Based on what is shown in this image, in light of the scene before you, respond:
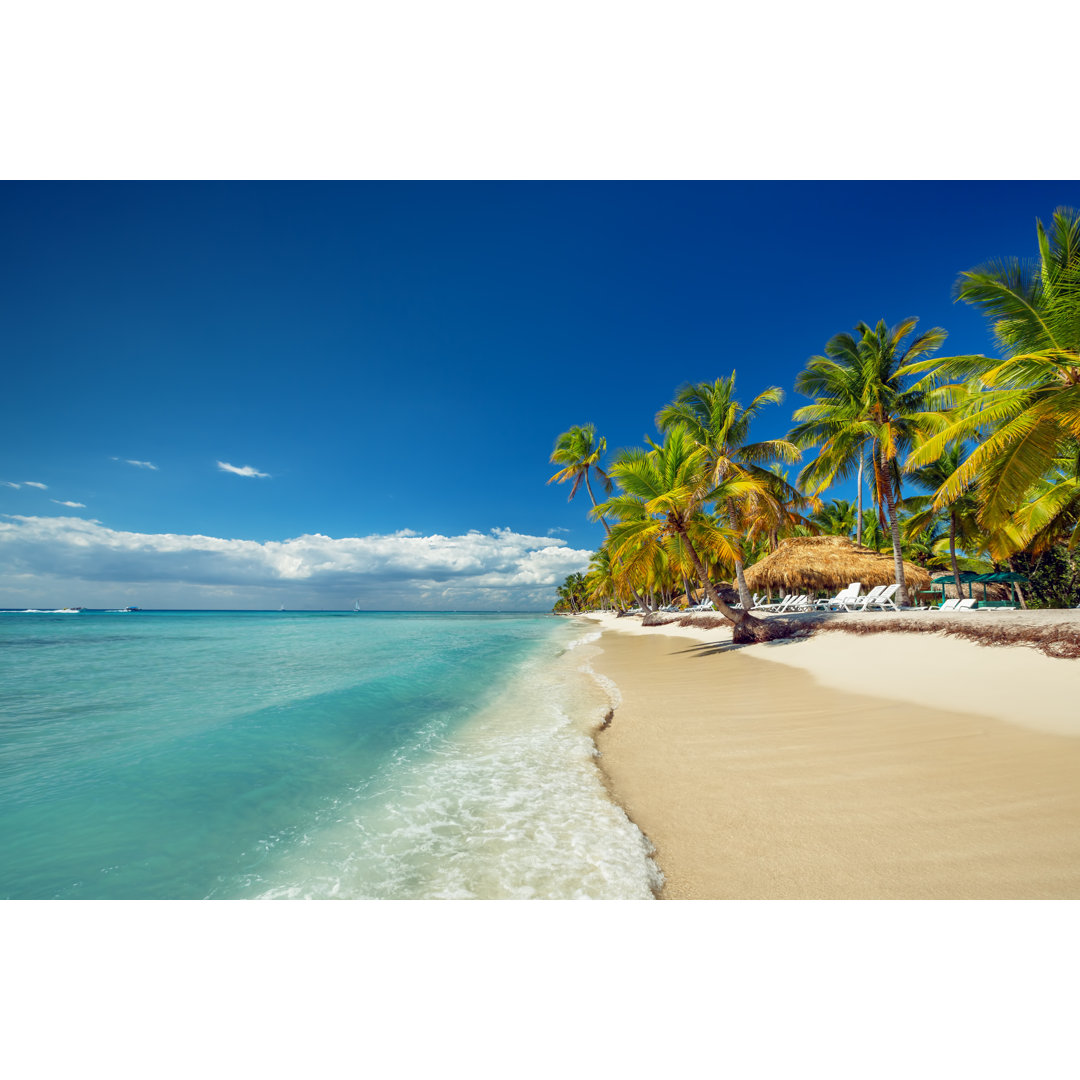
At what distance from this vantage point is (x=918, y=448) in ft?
30.8

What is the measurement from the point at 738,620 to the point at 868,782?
11.5 metres

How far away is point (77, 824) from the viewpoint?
3.79 metres

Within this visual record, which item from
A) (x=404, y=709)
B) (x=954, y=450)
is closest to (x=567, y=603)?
(x=954, y=450)

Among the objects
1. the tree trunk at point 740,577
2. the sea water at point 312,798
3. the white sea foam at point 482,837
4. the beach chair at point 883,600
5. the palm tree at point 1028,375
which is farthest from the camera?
the beach chair at point 883,600

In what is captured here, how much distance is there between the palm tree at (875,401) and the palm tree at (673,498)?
4.93 m

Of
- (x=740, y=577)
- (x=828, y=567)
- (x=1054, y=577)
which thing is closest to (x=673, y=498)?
(x=740, y=577)

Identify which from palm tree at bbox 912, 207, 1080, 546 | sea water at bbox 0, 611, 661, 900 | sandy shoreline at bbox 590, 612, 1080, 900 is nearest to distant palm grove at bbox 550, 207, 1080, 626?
palm tree at bbox 912, 207, 1080, 546

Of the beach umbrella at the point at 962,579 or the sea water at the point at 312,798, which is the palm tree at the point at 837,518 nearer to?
the beach umbrella at the point at 962,579

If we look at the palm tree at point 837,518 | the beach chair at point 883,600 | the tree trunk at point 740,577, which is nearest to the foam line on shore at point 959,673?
the tree trunk at point 740,577

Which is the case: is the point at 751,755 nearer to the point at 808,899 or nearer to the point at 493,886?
the point at 808,899

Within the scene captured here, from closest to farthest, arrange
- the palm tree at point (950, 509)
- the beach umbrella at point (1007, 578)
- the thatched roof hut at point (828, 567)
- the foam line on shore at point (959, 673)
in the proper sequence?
the foam line on shore at point (959, 673), the palm tree at point (950, 509), the beach umbrella at point (1007, 578), the thatched roof hut at point (828, 567)

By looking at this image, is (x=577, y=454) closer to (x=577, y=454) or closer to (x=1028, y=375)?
(x=577, y=454)

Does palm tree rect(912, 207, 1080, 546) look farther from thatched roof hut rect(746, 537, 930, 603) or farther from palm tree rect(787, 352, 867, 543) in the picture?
thatched roof hut rect(746, 537, 930, 603)

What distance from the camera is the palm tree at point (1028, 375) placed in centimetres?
718
